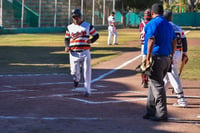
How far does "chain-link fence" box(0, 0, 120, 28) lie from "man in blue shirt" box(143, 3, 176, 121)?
3181 cm

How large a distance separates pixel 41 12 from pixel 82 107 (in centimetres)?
3692

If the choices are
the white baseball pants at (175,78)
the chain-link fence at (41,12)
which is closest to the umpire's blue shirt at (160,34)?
the white baseball pants at (175,78)

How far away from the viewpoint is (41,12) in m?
45.3

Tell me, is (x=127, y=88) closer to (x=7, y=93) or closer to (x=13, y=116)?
(x=7, y=93)

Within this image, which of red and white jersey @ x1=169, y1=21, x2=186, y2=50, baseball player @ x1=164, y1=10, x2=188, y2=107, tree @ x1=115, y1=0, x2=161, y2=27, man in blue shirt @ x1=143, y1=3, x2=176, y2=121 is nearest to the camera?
man in blue shirt @ x1=143, y1=3, x2=176, y2=121

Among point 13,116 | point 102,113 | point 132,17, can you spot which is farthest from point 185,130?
point 132,17

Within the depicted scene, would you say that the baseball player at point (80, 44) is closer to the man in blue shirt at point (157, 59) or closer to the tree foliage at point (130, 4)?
the man in blue shirt at point (157, 59)

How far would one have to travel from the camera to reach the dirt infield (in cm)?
754

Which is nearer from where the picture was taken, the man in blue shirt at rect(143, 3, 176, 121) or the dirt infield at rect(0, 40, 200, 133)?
the dirt infield at rect(0, 40, 200, 133)

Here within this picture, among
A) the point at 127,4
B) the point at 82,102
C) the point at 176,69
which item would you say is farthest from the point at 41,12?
the point at 176,69

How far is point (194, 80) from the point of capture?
1408 centimetres

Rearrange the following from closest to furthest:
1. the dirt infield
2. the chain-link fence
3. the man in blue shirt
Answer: the dirt infield → the man in blue shirt → the chain-link fence

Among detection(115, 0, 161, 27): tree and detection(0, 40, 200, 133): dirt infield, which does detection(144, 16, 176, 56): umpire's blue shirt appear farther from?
detection(115, 0, 161, 27): tree

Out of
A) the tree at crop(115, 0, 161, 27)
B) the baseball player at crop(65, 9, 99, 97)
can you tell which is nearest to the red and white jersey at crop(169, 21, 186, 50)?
the baseball player at crop(65, 9, 99, 97)
